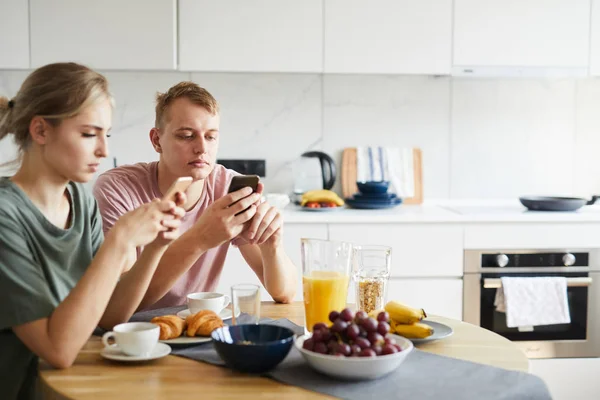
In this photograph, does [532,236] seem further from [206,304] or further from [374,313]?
[206,304]

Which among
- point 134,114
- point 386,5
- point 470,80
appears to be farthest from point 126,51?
point 470,80

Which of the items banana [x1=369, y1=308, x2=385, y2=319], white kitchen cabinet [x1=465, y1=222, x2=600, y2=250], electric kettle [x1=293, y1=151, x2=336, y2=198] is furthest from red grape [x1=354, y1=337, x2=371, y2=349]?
electric kettle [x1=293, y1=151, x2=336, y2=198]

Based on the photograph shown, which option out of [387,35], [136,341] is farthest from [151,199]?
[387,35]

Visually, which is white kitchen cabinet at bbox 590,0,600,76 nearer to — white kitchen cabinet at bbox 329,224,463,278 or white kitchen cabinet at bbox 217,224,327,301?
white kitchen cabinet at bbox 329,224,463,278

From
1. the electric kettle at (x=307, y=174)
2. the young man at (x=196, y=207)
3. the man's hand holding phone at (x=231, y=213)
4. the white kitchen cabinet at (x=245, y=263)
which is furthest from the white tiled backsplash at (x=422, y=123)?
the man's hand holding phone at (x=231, y=213)

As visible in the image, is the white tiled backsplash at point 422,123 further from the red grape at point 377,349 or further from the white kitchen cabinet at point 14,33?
the red grape at point 377,349

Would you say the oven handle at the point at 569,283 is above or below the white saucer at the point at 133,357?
below


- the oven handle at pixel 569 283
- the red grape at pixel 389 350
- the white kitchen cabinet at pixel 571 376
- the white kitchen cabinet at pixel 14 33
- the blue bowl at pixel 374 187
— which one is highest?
the white kitchen cabinet at pixel 14 33

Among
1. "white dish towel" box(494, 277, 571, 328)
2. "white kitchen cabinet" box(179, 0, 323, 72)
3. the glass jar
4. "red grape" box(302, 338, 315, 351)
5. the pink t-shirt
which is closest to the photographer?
"red grape" box(302, 338, 315, 351)

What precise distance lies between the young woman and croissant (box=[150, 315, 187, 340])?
0.10 meters

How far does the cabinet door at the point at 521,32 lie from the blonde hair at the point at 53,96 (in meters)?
2.24

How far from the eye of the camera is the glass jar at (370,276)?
5.55ft

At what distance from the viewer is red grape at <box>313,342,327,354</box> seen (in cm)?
135

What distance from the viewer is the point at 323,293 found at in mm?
1595
